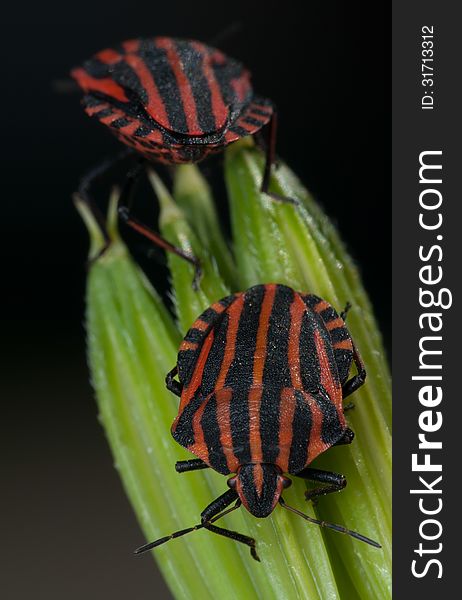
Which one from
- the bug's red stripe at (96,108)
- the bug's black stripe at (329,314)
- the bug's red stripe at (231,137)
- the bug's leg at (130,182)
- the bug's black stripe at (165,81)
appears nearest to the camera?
the bug's black stripe at (329,314)

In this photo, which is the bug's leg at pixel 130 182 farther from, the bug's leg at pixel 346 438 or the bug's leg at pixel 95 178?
the bug's leg at pixel 346 438

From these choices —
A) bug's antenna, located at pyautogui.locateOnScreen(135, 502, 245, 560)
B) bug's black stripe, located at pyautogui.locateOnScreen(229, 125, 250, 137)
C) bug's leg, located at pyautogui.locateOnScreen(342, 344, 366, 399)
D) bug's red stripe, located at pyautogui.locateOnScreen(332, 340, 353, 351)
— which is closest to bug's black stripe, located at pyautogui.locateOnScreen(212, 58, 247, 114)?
bug's black stripe, located at pyautogui.locateOnScreen(229, 125, 250, 137)

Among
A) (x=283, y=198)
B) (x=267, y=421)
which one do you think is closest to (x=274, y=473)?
(x=267, y=421)

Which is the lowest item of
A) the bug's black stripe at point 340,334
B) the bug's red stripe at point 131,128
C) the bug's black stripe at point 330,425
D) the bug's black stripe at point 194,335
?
the bug's black stripe at point 330,425

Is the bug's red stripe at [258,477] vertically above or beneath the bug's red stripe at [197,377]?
beneath

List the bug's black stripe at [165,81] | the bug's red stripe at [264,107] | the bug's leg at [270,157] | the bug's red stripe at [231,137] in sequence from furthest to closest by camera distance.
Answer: the bug's red stripe at [264,107] → the bug's black stripe at [165,81] → the bug's red stripe at [231,137] → the bug's leg at [270,157]

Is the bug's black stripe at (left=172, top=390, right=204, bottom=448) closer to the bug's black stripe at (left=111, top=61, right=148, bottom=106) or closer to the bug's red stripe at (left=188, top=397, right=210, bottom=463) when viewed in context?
the bug's red stripe at (left=188, top=397, right=210, bottom=463)

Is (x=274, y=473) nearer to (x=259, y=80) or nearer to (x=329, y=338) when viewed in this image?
(x=329, y=338)

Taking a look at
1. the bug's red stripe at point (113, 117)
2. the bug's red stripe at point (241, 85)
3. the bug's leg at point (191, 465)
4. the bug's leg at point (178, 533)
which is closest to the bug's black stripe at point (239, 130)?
the bug's red stripe at point (241, 85)
